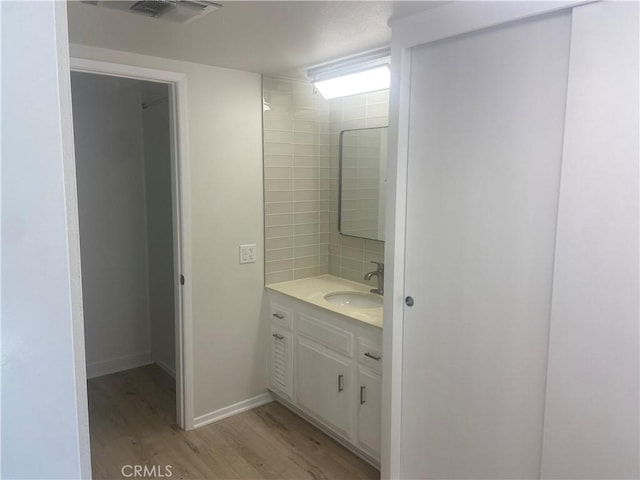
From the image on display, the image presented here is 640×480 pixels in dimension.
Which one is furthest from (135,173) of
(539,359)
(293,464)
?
(539,359)

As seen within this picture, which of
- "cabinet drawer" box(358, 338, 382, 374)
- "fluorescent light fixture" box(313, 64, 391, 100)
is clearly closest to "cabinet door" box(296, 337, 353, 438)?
"cabinet drawer" box(358, 338, 382, 374)

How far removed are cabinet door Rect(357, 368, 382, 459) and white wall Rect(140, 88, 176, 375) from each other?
1.65 metres

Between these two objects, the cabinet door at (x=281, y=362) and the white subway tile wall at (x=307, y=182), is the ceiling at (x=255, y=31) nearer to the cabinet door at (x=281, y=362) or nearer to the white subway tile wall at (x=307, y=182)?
the white subway tile wall at (x=307, y=182)

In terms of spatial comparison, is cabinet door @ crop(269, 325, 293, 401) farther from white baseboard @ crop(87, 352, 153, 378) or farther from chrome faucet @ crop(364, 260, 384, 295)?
white baseboard @ crop(87, 352, 153, 378)

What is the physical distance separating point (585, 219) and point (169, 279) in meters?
2.81

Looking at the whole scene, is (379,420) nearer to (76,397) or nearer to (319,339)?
(319,339)

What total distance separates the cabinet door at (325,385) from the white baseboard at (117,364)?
5.09ft

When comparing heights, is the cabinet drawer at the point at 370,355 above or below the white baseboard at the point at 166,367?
above

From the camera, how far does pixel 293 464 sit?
257 cm

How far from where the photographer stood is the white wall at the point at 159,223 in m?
3.41

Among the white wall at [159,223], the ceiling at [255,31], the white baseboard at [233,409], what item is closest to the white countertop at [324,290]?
the white baseboard at [233,409]

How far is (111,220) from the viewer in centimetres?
360

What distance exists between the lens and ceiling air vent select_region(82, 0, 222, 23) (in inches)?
66.4

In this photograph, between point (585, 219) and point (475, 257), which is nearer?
point (585, 219)
